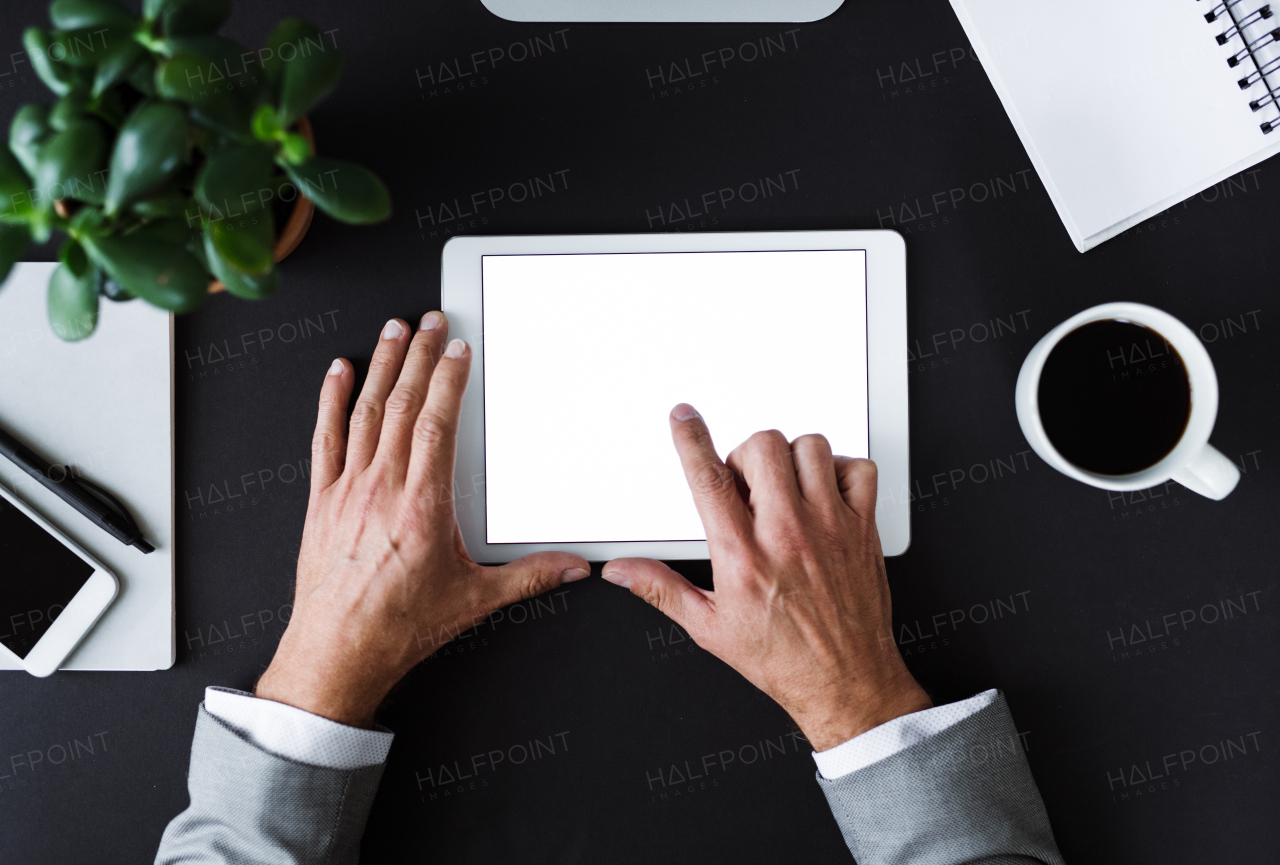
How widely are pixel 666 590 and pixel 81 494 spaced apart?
0.59 meters

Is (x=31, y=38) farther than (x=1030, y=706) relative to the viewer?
No

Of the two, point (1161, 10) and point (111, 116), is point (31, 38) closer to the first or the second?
point (111, 116)

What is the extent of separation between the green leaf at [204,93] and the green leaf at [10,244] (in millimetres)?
146

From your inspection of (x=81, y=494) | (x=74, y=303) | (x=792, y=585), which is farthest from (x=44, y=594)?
(x=792, y=585)

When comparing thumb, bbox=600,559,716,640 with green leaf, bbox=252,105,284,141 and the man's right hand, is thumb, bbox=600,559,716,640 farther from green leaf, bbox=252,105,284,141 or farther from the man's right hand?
green leaf, bbox=252,105,284,141

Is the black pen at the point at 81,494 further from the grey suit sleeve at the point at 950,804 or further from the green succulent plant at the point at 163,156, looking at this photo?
the grey suit sleeve at the point at 950,804

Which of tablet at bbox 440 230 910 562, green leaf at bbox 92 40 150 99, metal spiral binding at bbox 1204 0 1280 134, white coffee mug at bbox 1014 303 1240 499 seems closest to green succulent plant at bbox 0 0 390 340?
green leaf at bbox 92 40 150 99

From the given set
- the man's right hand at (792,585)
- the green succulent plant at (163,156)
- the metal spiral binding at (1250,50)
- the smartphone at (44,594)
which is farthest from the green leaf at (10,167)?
the metal spiral binding at (1250,50)

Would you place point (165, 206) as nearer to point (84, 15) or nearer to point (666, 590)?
point (84, 15)

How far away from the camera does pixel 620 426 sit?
2.56 feet

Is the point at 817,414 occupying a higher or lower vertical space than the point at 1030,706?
higher

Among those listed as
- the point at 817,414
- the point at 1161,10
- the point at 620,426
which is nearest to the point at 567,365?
the point at 620,426

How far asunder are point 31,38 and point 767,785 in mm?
887

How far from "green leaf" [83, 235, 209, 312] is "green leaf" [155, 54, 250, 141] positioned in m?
0.09
